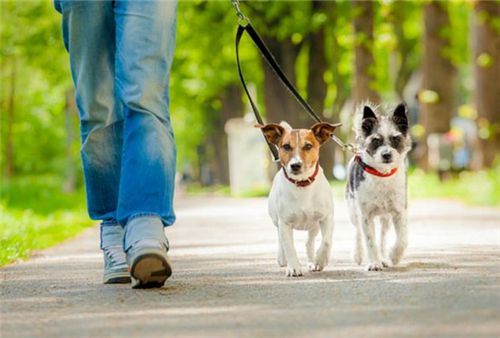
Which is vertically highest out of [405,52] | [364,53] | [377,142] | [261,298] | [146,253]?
[405,52]

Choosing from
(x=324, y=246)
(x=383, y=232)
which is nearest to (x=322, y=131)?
(x=324, y=246)

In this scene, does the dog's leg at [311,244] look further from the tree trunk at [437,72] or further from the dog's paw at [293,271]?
the tree trunk at [437,72]

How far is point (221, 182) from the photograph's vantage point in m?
48.8

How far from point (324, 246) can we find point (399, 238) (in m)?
0.66

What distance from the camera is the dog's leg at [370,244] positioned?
7.18 metres

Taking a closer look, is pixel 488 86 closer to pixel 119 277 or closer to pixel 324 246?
pixel 324 246

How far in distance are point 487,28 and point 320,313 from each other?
1731 centimetres

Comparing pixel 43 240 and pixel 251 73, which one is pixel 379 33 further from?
pixel 43 240

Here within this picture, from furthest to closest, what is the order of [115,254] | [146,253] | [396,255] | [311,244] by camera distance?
[311,244] → [396,255] → [115,254] → [146,253]

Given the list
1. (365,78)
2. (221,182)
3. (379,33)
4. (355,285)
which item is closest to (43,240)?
(355,285)

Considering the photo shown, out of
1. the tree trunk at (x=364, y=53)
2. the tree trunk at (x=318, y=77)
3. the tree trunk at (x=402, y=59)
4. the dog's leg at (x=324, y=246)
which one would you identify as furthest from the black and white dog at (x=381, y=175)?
the tree trunk at (x=402, y=59)

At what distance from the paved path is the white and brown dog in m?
0.24

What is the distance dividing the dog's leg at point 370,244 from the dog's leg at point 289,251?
52 centimetres

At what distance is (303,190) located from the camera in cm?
716
